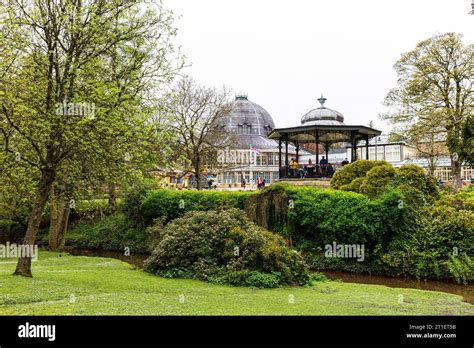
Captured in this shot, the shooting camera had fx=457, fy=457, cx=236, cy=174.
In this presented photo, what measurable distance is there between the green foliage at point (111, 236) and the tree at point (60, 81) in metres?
15.1

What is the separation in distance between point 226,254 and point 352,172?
11108 millimetres

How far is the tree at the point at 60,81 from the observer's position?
461 inches

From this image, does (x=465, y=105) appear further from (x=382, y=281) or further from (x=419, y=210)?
(x=382, y=281)

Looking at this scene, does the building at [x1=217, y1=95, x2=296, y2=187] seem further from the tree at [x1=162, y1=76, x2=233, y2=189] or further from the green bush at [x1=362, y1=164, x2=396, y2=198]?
the green bush at [x1=362, y1=164, x2=396, y2=198]

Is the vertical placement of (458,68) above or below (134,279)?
above

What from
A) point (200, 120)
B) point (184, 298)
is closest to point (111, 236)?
point (200, 120)

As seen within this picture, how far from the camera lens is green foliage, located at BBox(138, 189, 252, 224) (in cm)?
2556

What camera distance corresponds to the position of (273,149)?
70.7 meters

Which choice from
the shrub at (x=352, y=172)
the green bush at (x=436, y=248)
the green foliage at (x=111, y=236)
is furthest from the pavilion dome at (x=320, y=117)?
the green bush at (x=436, y=248)

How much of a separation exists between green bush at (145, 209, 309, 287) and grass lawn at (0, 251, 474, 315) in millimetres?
782

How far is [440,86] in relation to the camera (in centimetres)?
3481

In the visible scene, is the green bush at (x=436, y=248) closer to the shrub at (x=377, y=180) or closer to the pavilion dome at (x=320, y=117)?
the shrub at (x=377, y=180)

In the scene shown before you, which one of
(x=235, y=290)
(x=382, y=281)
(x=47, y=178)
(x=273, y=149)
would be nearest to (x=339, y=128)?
(x=382, y=281)
